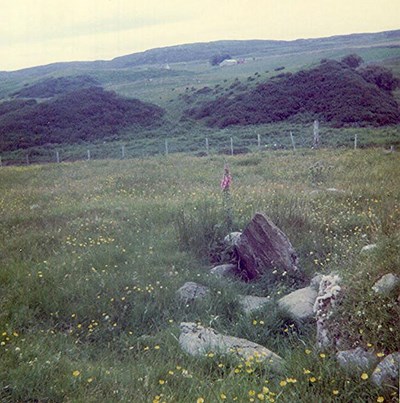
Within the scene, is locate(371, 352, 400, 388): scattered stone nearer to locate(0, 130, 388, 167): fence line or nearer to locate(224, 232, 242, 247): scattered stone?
locate(224, 232, 242, 247): scattered stone

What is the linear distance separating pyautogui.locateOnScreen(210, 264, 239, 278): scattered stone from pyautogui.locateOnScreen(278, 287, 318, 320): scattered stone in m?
1.49

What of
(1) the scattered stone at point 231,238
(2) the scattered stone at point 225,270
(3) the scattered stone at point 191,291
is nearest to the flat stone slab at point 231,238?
(1) the scattered stone at point 231,238

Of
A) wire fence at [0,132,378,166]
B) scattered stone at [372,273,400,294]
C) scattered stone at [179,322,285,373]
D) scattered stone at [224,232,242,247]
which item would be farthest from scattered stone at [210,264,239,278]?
wire fence at [0,132,378,166]

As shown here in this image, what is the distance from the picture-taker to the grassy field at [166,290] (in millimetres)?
4328

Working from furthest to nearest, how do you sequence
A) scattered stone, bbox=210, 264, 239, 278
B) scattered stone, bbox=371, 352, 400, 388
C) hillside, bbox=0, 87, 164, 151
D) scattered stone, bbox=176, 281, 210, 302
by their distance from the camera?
1. hillside, bbox=0, 87, 164, 151
2. scattered stone, bbox=210, 264, 239, 278
3. scattered stone, bbox=176, 281, 210, 302
4. scattered stone, bbox=371, 352, 400, 388

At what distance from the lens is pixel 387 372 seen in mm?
4035

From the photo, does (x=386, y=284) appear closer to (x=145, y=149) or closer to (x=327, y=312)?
(x=327, y=312)

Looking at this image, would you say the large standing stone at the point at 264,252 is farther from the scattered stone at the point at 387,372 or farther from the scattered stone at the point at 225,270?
the scattered stone at the point at 387,372

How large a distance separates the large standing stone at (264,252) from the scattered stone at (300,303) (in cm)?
110

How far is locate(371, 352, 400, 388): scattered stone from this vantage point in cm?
397

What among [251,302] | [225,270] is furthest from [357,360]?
[225,270]

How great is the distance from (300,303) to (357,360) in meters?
1.93

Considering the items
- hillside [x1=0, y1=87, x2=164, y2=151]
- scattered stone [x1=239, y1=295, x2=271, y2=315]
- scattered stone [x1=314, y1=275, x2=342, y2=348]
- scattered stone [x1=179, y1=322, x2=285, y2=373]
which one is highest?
scattered stone [x1=314, y1=275, x2=342, y2=348]

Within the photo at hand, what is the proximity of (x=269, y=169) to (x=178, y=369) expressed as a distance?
13.5 metres
